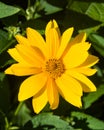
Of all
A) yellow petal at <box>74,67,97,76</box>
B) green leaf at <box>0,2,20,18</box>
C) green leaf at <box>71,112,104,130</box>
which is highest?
green leaf at <box>0,2,20,18</box>

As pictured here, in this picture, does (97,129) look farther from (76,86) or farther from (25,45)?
(25,45)

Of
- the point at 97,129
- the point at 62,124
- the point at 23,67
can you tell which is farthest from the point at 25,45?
the point at 97,129

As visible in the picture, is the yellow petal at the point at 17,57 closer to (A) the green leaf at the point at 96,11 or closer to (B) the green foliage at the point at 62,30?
(B) the green foliage at the point at 62,30

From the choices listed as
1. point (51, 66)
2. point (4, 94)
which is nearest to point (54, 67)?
point (51, 66)

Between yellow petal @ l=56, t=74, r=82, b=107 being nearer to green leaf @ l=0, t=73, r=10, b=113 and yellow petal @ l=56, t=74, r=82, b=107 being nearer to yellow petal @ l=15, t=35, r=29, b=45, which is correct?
yellow petal @ l=15, t=35, r=29, b=45

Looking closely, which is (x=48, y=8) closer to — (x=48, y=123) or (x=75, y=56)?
(x=75, y=56)

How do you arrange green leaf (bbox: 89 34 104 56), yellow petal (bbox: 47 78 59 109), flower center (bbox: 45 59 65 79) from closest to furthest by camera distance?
yellow petal (bbox: 47 78 59 109) < flower center (bbox: 45 59 65 79) < green leaf (bbox: 89 34 104 56)

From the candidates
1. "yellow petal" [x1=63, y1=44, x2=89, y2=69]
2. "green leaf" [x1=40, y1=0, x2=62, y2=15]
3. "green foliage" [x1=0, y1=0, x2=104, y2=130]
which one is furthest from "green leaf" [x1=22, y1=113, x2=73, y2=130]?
"green leaf" [x1=40, y1=0, x2=62, y2=15]
